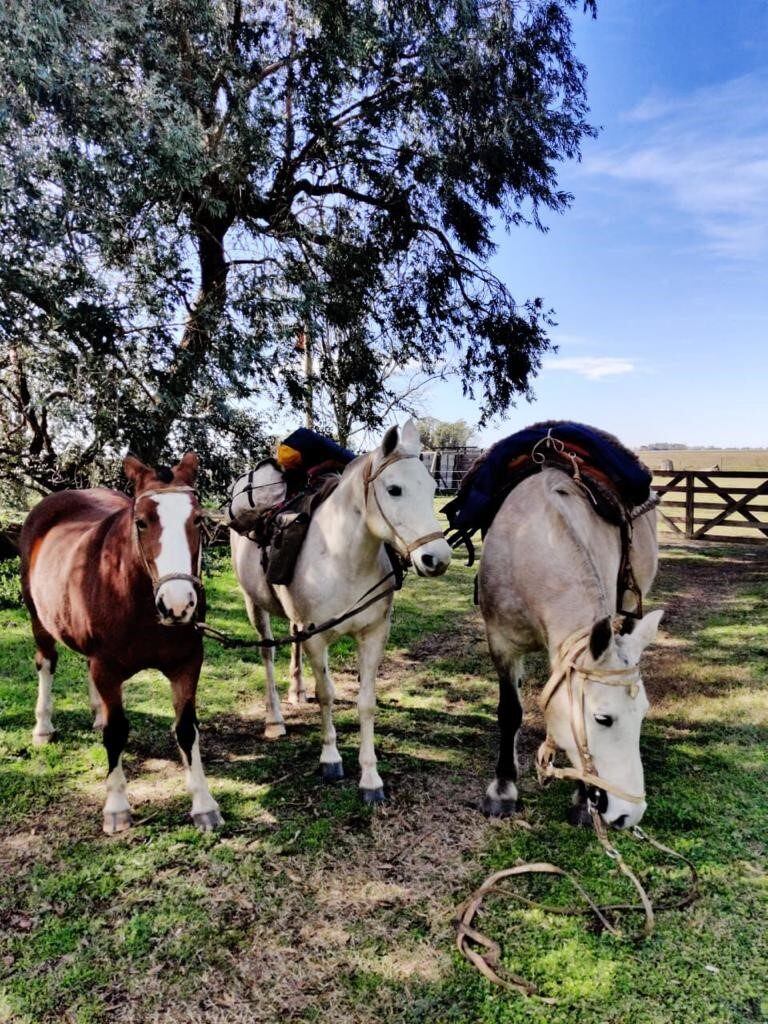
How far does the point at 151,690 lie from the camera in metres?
5.27

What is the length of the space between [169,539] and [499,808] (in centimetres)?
238

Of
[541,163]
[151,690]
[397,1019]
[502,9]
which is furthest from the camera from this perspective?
[541,163]

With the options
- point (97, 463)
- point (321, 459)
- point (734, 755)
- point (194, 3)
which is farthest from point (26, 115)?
point (734, 755)

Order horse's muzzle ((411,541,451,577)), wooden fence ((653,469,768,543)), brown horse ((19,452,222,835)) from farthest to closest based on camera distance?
wooden fence ((653,469,768,543))
horse's muzzle ((411,541,451,577))
brown horse ((19,452,222,835))

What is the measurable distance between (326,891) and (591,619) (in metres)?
1.80

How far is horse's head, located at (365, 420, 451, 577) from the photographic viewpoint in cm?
302

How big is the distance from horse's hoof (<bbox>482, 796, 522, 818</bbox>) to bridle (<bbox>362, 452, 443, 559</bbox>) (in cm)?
154

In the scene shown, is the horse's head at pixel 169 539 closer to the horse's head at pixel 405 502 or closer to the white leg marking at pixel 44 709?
the horse's head at pixel 405 502

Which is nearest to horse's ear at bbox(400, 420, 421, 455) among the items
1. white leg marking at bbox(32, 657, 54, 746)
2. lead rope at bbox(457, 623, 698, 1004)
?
lead rope at bbox(457, 623, 698, 1004)

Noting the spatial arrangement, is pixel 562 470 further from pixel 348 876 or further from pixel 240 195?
pixel 240 195

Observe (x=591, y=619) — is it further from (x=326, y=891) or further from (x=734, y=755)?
(x=734, y=755)

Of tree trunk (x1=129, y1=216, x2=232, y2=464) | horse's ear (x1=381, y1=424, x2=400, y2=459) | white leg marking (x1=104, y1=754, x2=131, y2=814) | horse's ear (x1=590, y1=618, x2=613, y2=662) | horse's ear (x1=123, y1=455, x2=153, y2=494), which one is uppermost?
tree trunk (x1=129, y1=216, x2=232, y2=464)

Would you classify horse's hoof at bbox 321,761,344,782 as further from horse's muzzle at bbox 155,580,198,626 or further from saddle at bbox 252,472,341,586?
horse's muzzle at bbox 155,580,198,626

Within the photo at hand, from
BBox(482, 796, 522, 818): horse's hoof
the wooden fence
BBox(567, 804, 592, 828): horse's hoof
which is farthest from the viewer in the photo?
the wooden fence
